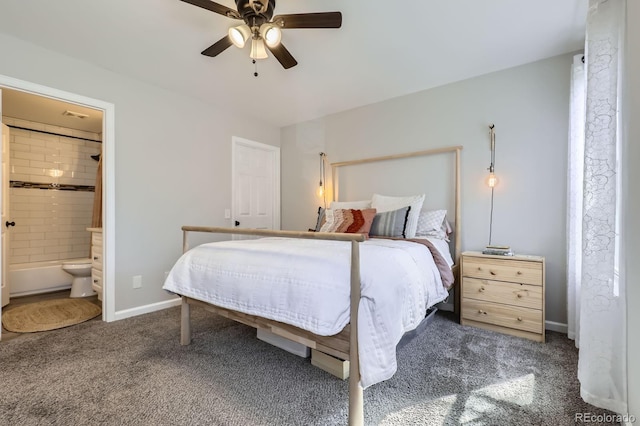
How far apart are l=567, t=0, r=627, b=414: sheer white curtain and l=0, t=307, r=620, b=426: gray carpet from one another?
31 cm

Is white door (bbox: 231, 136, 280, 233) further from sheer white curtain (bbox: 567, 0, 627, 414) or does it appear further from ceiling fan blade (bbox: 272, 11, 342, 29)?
sheer white curtain (bbox: 567, 0, 627, 414)

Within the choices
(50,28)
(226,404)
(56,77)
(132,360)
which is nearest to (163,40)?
(50,28)

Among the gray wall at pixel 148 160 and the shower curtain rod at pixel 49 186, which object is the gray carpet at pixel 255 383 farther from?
the shower curtain rod at pixel 49 186

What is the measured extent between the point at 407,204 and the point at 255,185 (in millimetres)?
2248

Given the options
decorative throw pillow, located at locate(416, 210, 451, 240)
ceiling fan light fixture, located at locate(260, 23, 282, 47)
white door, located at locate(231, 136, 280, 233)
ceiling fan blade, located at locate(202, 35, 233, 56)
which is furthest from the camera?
white door, located at locate(231, 136, 280, 233)

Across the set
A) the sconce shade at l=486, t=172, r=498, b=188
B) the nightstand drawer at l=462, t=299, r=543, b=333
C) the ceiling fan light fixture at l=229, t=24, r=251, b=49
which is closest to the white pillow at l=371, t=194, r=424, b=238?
the sconce shade at l=486, t=172, r=498, b=188

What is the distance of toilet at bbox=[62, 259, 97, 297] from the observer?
3.53 meters

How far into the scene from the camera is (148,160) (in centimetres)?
302

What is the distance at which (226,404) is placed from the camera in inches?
58.8

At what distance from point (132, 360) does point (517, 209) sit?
10.9 feet

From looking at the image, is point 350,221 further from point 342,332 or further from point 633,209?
point 633,209

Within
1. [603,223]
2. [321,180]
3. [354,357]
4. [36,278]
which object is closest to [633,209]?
[603,223]

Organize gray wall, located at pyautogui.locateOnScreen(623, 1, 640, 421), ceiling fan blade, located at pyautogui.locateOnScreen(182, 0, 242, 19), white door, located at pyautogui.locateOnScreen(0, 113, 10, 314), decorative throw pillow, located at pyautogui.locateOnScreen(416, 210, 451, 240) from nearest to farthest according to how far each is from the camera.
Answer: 1. gray wall, located at pyautogui.locateOnScreen(623, 1, 640, 421)
2. ceiling fan blade, located at pyautogui.locateOnScreen(182, 0, 242, 19)
3. decorative throw pillow, located at pyautogui.locateOnScreen(416, 210, 451, 240)
4. white door, located at pyautogui.locateOnScreen(0, 113, 10, 314)

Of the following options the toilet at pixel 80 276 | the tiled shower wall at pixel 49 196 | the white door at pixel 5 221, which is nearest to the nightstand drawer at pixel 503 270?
the toilet at pixel 80 276
